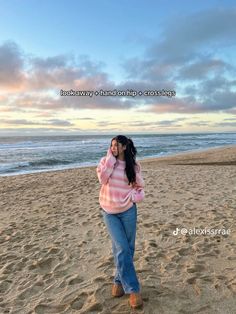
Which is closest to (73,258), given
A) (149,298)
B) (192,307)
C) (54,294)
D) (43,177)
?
(54,294)

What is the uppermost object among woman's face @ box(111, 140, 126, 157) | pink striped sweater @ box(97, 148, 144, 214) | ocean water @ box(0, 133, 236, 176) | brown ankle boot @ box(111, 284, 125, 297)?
woman's face @ box(111, 140, 126, 157)

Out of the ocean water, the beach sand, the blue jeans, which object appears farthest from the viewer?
the ocean water

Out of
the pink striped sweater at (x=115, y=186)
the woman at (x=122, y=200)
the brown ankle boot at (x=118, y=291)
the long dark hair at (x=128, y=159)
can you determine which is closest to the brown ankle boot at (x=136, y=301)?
the woman at (x=122, y=200)

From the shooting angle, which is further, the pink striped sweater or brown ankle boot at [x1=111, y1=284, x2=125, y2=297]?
brown ankle boot at [x1=111, y1=284, x2=125, y2=297]

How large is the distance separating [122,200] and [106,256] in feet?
7.19

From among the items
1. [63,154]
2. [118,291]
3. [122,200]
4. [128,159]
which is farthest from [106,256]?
[63,154]

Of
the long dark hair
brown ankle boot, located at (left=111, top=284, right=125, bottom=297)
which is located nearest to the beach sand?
brown ankle boot, located at (left=111, top=284, right=125, bottom=297)

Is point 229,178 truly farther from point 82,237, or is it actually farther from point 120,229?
point 120,229

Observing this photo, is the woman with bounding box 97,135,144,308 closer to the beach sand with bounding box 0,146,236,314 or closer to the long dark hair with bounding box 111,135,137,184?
the long dark hair with bounding box 111,135,137,184

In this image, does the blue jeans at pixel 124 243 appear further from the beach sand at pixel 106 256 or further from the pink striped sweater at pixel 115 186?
the beach sand at pixel 106 256

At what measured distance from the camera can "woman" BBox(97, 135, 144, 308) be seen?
4188mm

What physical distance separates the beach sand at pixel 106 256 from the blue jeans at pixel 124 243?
1.11 ft

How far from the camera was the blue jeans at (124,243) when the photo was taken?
4.18 meters

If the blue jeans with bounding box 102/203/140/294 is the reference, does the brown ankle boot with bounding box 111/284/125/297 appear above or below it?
below
